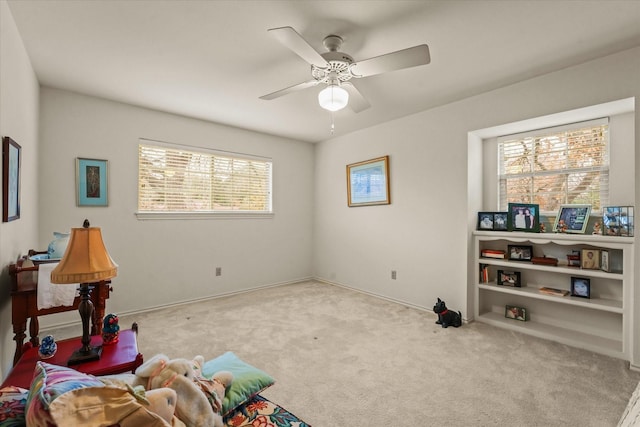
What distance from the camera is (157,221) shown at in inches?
148

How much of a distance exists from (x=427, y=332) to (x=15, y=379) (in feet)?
9.81

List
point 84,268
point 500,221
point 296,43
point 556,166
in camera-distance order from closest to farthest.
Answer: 1. point 84,268
2. point 296,43
3. point 556,166
4. point 500,221

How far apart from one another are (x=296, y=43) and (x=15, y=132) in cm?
205

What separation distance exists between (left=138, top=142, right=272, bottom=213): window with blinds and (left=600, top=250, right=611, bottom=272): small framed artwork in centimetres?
401

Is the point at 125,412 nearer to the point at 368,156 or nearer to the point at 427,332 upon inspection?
the point at 427,332

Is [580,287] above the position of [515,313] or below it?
above

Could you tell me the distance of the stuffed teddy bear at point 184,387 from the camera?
100 cm

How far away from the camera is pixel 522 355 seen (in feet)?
8.34

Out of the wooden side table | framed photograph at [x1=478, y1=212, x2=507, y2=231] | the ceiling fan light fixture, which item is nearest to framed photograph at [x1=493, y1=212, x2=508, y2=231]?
framed photograph at [x1=478, y1=212, x2=507, y2=231]

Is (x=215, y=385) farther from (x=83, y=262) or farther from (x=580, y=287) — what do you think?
(x=580, y=287)

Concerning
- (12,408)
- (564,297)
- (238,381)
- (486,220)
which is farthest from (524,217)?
(12,408)

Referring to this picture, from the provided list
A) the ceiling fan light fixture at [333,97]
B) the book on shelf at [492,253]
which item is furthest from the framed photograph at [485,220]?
the ceiling fan light fixture at [333,97]

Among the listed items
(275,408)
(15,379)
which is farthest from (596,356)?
(15,379)

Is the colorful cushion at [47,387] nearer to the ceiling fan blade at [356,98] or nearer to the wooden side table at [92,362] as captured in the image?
the wooden side table at [92,362]
